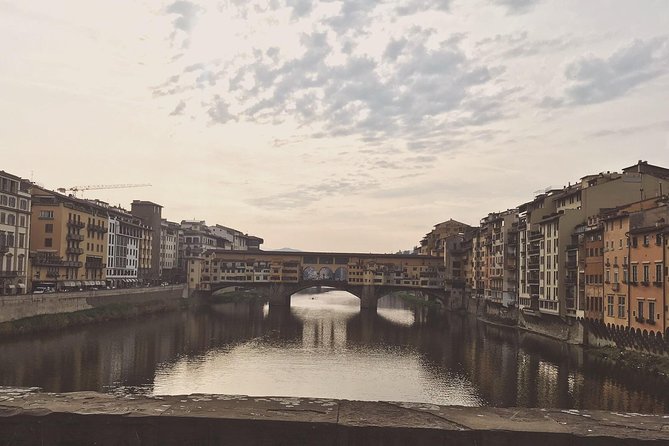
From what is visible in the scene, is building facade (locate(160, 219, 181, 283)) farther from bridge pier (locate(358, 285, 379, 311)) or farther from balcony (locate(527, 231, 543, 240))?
balcony (locate(527, 231, 543, 240))

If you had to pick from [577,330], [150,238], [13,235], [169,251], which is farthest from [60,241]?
[577,330]

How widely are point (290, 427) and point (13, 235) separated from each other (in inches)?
2859

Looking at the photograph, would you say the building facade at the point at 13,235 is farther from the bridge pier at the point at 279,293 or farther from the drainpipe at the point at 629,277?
the drainpipe at the point at 629,277

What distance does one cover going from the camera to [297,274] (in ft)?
424

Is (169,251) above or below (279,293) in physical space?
above

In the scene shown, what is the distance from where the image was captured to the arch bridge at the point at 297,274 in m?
126

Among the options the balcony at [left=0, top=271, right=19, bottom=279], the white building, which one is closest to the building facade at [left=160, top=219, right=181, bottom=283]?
the white building

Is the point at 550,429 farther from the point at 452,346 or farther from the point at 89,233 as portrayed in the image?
the point at 89,233

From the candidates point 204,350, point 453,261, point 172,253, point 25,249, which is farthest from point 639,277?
point 172,253

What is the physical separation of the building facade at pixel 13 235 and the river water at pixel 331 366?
39.3 ft

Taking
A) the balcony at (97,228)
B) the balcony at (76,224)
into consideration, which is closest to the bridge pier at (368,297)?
the balcony at (97,228)

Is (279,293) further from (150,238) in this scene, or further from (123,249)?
(123,249)

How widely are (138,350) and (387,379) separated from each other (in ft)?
82.6

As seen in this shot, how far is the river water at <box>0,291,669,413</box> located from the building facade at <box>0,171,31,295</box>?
12.0 m
